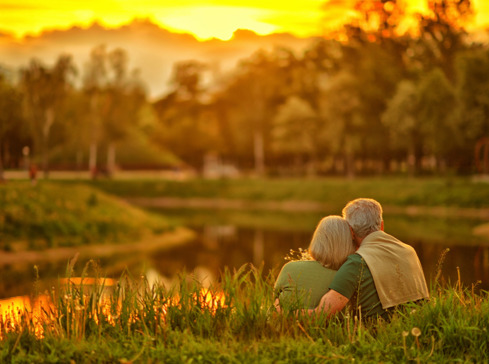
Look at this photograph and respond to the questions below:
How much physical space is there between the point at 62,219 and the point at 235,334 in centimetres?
1943

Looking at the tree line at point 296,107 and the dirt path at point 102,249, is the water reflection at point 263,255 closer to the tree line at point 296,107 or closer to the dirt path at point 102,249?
the dirt path at point 102,249

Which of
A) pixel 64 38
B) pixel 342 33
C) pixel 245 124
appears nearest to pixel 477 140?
pixel 342 33

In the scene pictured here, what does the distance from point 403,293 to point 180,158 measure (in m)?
74.0

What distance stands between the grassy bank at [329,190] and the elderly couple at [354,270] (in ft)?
111

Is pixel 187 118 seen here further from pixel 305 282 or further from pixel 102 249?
pixel 305 282

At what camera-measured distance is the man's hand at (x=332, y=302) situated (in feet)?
19.6

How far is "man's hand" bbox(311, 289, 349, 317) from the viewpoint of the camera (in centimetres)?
597

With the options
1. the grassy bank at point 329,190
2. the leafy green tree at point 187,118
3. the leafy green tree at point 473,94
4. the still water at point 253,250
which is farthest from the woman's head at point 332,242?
the leafy green tree at point 187,118

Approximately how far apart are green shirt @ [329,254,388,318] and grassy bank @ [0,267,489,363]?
15cm

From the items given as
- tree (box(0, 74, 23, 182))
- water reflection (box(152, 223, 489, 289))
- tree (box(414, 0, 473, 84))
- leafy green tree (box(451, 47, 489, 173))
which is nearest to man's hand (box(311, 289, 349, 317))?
water reflection (box(152, 223, 489, 289))

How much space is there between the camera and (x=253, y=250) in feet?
79.7

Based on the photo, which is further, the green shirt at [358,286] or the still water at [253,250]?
the still water at [253,250]

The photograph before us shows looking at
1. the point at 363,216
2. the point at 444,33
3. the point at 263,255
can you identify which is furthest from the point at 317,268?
the point at 444,33

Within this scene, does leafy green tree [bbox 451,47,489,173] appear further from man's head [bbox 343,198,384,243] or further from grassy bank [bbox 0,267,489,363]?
man's head [bbox 343,198,384,243]
